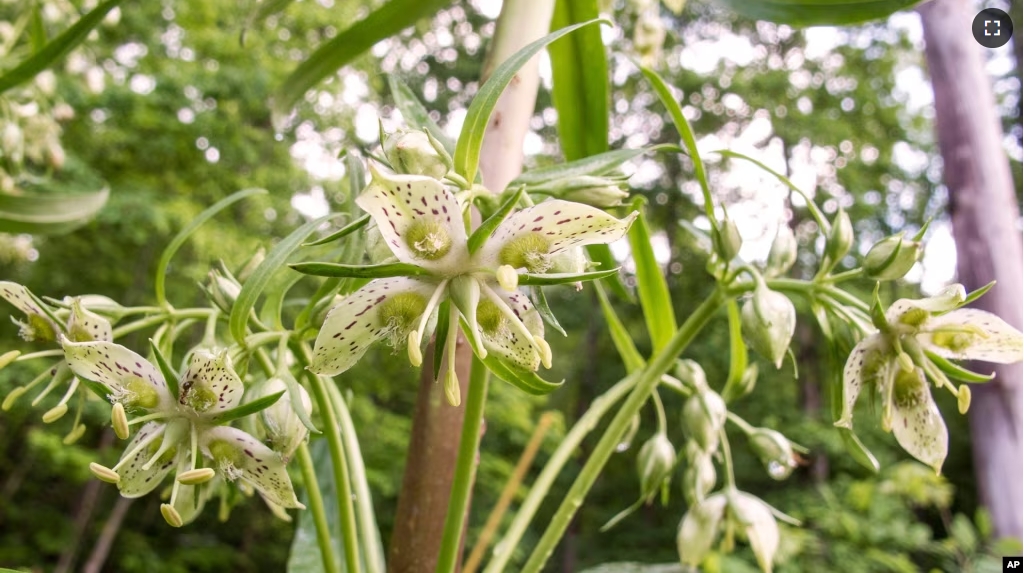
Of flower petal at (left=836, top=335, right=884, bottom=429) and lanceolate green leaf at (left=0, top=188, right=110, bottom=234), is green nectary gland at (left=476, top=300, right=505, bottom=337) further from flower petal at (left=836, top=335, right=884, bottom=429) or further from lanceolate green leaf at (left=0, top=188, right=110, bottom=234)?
lanceolate green leaf at (left=0, top=188, right=110, bottom=234)

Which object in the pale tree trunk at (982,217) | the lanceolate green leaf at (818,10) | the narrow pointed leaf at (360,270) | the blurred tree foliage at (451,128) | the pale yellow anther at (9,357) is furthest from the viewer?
the blurred tree foliage at (451,128)

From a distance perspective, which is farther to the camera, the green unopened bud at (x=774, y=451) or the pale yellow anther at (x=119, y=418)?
the green unopened bud at (x=774, y=451)

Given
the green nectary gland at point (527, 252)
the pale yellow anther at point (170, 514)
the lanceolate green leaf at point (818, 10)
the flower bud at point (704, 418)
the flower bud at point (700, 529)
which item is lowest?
the flower bud at point (700, 529)

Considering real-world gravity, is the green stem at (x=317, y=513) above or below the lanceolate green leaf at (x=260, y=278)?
below

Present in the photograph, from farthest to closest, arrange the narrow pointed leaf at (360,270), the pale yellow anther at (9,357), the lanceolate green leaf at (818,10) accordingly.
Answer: the lanceolate green leaf at (818,10)
the pale yellow anther at (9,357)
the narrow pointed leaf at (360,270)

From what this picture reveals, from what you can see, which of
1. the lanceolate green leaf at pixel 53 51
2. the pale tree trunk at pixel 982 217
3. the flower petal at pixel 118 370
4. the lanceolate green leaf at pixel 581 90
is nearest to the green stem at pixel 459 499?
the flower petal at pixel 118 370

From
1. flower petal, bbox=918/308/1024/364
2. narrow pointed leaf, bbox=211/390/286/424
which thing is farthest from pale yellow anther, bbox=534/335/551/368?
flower petal, bbox=918/308/1024/364

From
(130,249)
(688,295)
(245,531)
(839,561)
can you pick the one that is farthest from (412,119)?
(688,295)

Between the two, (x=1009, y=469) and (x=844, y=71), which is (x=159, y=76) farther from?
(x=844, y=71)

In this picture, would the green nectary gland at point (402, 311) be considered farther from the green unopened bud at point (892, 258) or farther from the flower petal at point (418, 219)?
the green unopened bud at point (892, 258)
